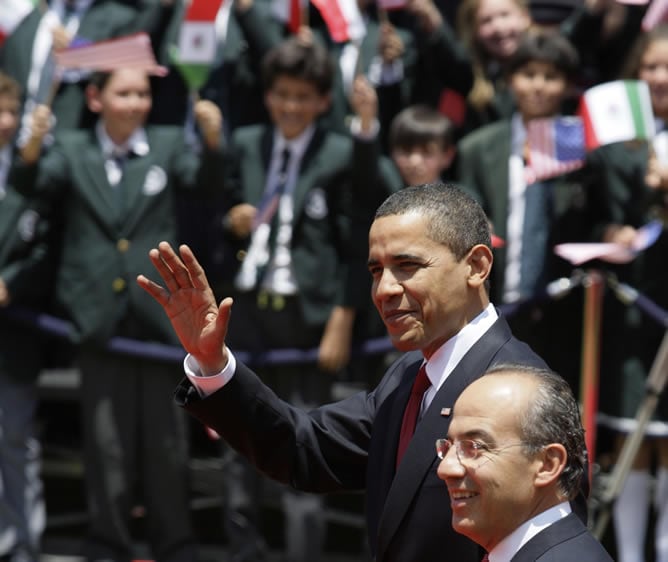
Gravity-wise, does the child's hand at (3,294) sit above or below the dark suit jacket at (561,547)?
below

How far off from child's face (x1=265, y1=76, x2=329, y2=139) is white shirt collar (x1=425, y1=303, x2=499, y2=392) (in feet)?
11.1

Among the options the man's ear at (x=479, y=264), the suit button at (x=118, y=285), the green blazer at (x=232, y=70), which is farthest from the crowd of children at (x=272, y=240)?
the man's ear at (x=479, y=264)

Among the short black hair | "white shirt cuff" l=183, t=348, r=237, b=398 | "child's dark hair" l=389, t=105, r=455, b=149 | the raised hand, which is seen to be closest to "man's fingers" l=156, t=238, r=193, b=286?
the raised hand

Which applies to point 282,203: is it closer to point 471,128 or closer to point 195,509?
point 471,128

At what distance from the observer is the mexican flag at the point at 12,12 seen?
7719 millimetres

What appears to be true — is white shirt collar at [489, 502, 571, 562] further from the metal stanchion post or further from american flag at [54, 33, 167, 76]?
american flag at [54, 33, 167, 76]

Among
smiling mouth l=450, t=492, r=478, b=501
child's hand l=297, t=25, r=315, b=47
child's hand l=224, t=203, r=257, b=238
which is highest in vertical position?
child's hand l=297, t=25, r=315, b=47

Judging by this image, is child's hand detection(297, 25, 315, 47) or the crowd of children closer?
the crowd of children

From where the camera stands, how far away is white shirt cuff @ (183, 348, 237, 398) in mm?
3725

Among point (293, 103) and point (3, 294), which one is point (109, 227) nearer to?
point (3, 294)

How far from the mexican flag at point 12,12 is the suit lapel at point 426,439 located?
4762mm

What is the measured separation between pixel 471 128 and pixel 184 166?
1.52 meters

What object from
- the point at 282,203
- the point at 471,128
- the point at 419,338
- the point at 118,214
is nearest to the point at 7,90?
the point at 118,214

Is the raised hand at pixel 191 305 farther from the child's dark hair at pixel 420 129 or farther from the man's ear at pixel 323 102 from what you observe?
the man's ear at pixel 323 102
